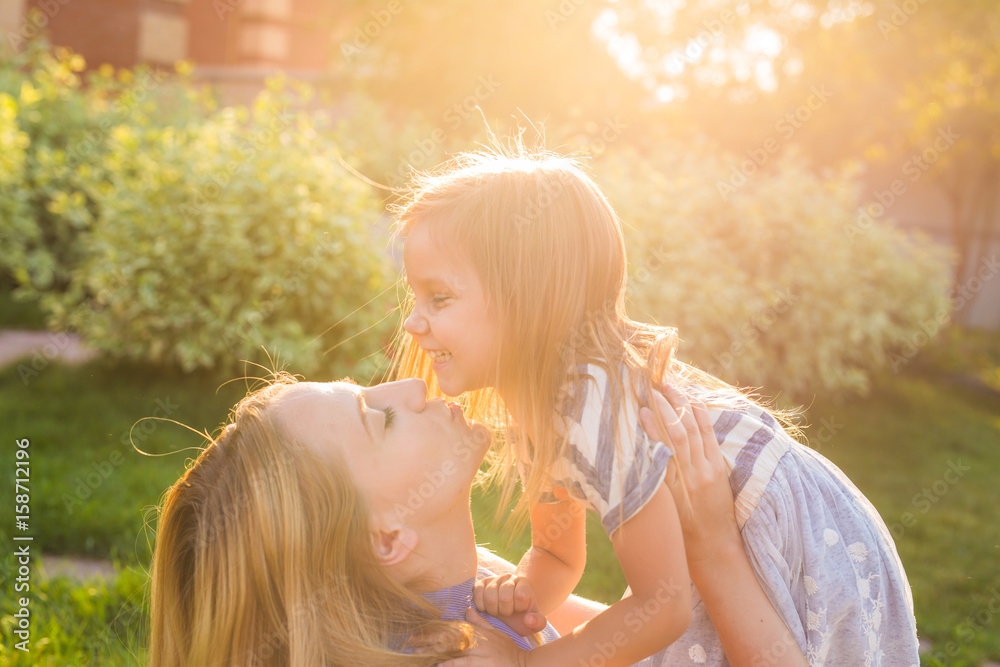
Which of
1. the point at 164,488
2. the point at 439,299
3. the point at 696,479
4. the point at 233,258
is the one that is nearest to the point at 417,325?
the point at 439,299

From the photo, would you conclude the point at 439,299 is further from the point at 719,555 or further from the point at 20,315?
the point at 20,315

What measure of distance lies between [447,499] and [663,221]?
16.0ft

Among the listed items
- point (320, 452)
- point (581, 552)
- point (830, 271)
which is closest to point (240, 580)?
point (320, 452)

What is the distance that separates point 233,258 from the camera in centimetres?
535

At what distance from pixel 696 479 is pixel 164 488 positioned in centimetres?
313

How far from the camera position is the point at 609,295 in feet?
6.19

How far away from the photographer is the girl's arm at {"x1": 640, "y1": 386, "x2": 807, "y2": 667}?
1.79m

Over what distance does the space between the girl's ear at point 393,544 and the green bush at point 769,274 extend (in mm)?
4165

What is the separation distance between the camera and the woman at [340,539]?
162 centimetres

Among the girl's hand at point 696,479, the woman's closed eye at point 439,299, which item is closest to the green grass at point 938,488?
the girl's hand at point 696,479

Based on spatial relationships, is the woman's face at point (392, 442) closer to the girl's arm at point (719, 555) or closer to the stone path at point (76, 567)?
the girl's arm at point (719, 555)

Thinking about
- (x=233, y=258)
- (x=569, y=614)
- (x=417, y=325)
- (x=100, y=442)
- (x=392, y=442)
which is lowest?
(x=100, y=442)

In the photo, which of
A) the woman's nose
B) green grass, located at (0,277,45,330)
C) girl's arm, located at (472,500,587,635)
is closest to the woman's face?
the woman's nose

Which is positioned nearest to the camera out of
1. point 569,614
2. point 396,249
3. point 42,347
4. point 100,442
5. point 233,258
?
point 569,614
